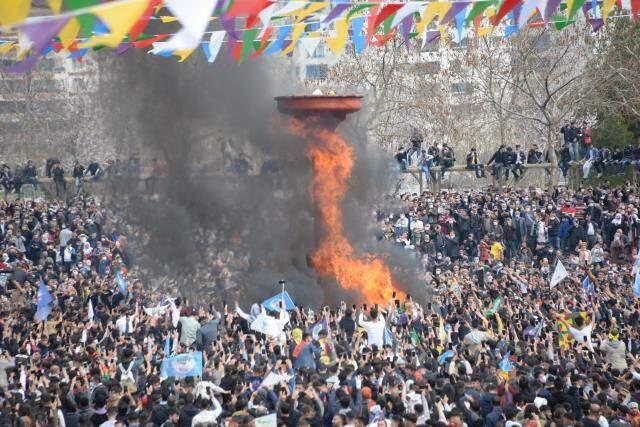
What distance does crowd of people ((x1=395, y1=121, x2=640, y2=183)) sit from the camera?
30797 mm

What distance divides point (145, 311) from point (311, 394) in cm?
810

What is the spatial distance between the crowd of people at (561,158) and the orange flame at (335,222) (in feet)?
24.9

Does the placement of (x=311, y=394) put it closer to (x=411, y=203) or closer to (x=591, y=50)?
(x=411, y=203)

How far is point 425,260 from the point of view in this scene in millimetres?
24906

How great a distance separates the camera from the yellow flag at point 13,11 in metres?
8.04

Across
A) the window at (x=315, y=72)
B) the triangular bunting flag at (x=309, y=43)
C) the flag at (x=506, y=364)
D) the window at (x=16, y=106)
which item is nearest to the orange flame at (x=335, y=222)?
the triangular bunting flag at (x=309, y=43)

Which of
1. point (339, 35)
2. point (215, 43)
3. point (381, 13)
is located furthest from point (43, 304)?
point (381, 13)

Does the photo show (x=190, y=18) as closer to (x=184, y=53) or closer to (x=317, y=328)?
(x=317, y=328)

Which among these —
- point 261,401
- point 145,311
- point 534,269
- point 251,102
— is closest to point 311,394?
point 261,401

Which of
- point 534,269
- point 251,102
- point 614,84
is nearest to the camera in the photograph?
point 534,269

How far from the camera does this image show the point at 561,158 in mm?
31344

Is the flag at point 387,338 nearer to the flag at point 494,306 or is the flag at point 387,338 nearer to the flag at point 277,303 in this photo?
the flag at point 277,303

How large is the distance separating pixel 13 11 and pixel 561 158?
82.4 ft

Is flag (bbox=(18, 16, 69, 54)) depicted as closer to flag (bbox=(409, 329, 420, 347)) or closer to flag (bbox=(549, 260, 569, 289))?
flag (bbox=(409, 329, 420, 347))
